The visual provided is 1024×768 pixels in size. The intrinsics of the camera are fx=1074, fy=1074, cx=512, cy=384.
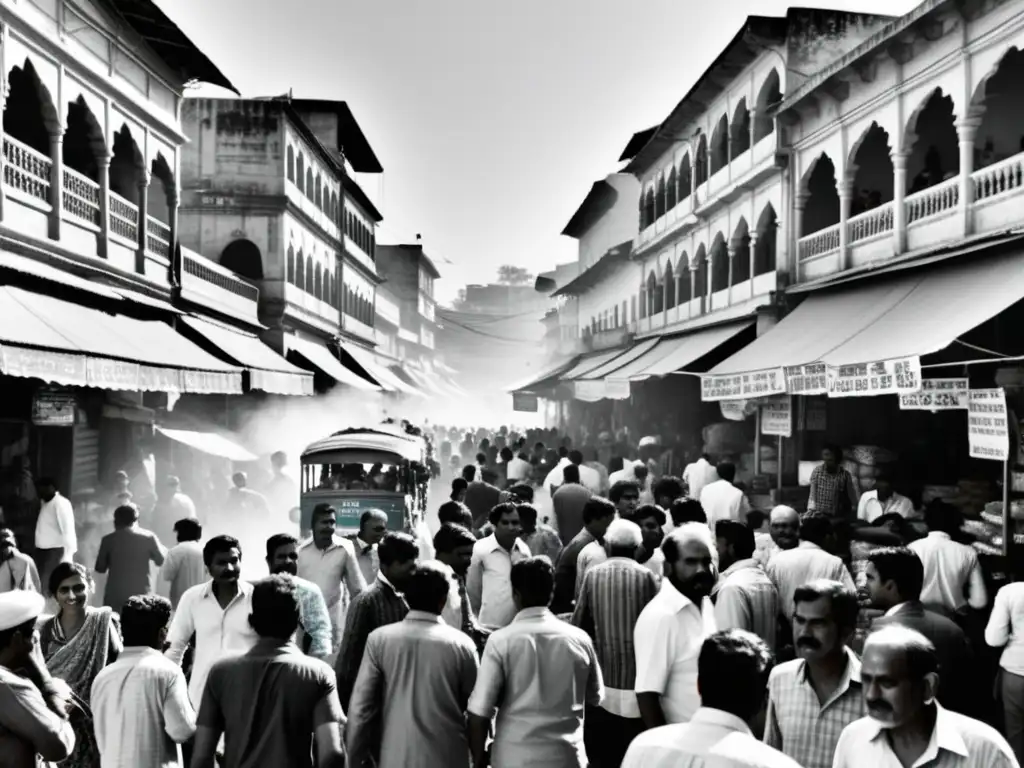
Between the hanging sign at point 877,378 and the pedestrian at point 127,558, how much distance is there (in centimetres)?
670

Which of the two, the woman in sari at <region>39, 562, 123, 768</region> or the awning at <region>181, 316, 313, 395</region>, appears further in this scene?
the awning at <region>181, 316, 313, 395</region>

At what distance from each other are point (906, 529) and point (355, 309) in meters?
A: 35.1

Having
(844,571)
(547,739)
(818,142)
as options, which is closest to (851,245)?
(818,142)

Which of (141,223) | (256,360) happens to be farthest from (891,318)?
(256,360)

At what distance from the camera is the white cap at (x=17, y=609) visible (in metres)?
3.92

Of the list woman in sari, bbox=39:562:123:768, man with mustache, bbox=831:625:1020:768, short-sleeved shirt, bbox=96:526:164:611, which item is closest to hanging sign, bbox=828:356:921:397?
short-sleeved shirt, bbox=96:526:164:611

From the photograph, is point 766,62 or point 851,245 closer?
point 851,245

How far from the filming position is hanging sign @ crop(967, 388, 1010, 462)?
30.6ft

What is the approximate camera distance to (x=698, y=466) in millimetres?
13805

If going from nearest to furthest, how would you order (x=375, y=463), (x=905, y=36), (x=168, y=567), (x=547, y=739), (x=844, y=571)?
(x=547, y=739)
(x=844, y=571)
(x=168, y=567)
(x=905, y=36)
(x=375, y=463)

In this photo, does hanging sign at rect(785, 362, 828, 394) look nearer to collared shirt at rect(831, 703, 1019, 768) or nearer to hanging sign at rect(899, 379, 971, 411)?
hanging sign at rect(899, 379, 971, 411)

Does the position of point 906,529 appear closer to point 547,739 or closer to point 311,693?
point 547,739

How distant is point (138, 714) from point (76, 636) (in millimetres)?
1071

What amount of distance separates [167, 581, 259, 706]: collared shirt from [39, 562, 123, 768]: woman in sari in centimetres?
32
